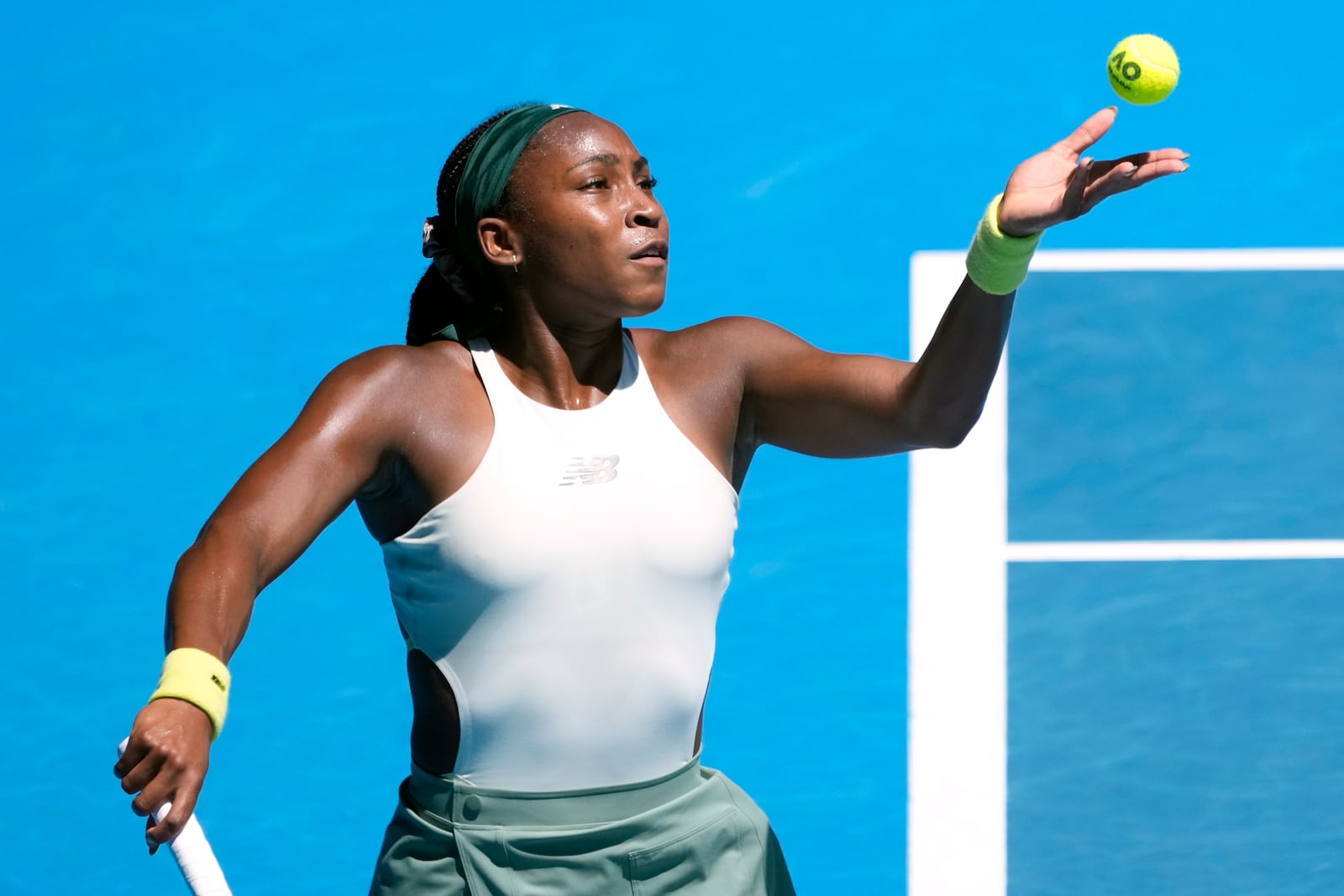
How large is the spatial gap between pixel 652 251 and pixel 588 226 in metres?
0.09

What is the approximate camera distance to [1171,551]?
167 inches

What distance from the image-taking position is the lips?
253 centimetres

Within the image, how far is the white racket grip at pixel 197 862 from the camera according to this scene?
2072 mm

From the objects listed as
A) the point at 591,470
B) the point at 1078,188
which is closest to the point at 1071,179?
the point at 1078,188

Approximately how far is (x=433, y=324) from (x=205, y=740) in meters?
0.86

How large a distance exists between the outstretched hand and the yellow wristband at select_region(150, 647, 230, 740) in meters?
1.12

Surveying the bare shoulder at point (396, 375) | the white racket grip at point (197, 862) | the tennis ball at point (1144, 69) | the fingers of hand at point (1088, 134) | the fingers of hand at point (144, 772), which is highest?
the tennis ball at point (1144, 69)

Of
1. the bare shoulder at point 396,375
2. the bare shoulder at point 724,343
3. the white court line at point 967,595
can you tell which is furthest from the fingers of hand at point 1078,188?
the white court line at point 967,595

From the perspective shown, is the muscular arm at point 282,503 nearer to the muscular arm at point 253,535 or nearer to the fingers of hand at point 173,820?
the muscular arm at point 253,535

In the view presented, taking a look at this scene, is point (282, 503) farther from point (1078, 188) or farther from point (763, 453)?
point (763, 453)

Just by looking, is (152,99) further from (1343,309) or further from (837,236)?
(1343,309)

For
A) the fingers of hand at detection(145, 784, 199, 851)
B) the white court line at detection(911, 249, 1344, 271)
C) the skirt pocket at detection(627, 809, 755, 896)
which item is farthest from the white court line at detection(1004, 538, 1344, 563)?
the fingers of hand at detection(145, 784, 199, 851)

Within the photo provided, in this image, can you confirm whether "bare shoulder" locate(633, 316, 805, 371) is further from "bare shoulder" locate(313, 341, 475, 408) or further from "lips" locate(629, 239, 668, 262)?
"bare shoulder" locate(313, 341, 475, 408)

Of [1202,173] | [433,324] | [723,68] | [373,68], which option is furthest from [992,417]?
[433,324]
